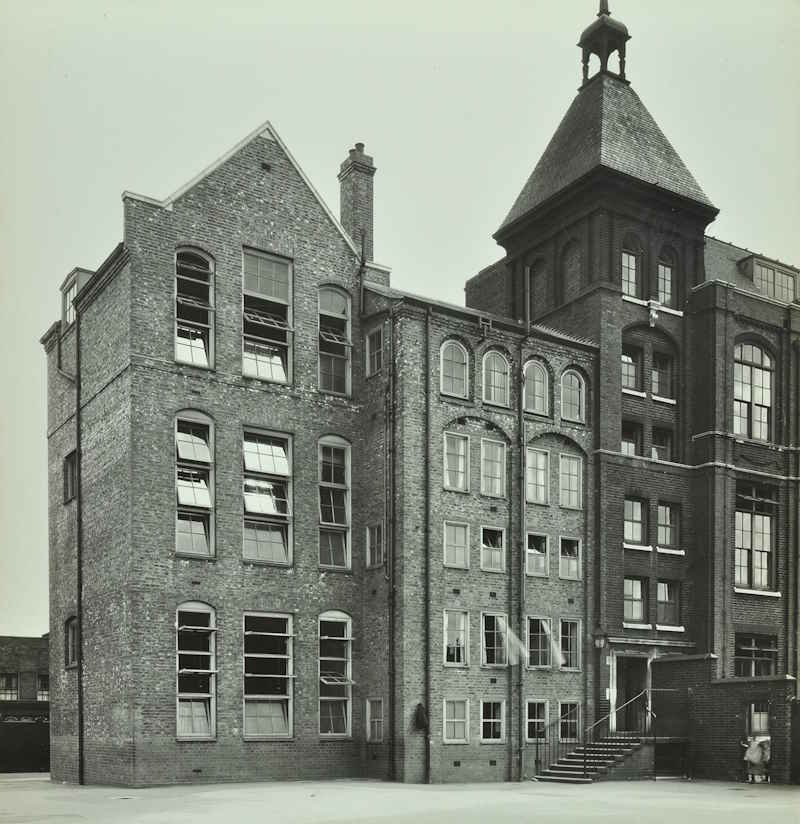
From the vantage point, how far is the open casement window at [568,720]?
34.0 meters

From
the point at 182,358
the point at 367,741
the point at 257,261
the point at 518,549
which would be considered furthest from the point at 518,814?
the point at 257,261

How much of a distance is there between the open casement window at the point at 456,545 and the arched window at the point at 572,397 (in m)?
5.57

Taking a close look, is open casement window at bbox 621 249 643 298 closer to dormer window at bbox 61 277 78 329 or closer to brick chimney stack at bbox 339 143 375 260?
brick chimney stack at bbox 339 143 375 260

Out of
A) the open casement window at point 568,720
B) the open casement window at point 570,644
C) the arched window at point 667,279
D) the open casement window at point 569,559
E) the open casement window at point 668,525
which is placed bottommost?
the open casement window at point 568,720

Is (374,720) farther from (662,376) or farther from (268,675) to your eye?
(662,376)

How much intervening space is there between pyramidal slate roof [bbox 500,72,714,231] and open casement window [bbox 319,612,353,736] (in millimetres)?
17152

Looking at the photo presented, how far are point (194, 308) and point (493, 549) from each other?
1136cm

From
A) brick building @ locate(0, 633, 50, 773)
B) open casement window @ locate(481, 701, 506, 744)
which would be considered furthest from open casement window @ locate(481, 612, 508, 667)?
brick building @ locate(0, 633, 50, 773)

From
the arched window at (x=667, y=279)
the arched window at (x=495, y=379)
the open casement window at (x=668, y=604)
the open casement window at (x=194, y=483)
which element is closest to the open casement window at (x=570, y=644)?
the open casement window at (x=668, y=604)

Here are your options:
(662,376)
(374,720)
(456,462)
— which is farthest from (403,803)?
(662,376)

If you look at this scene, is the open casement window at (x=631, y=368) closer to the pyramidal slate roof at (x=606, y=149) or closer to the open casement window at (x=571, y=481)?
the open casement window at (x=571, y=481)

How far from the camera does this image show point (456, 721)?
3186 centimetres

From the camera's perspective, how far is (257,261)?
32.5 m

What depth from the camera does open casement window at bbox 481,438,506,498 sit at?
112 feet
